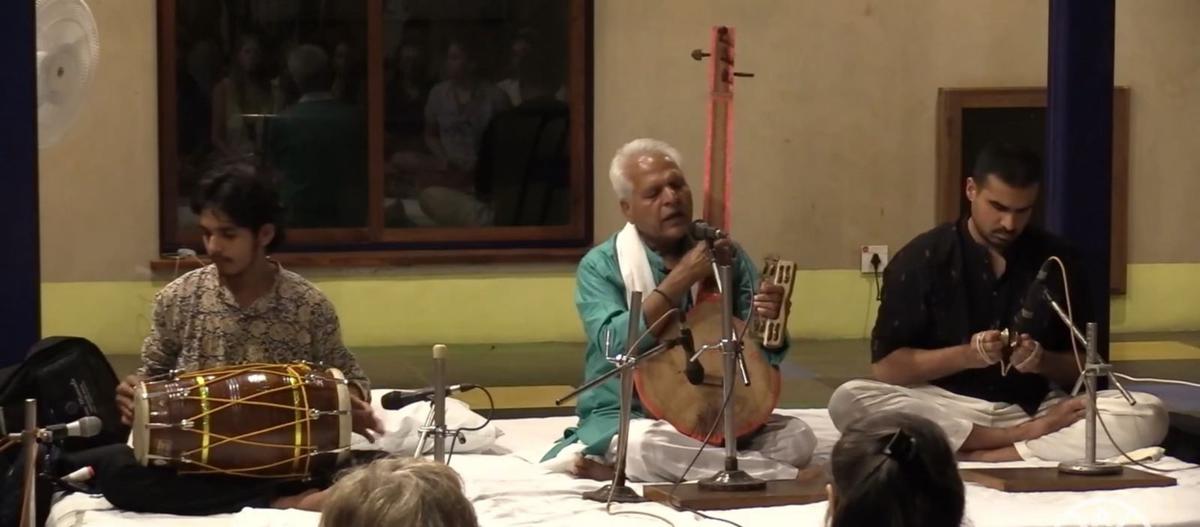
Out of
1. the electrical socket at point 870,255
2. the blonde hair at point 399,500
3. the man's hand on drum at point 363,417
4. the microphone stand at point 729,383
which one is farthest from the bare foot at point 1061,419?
the electrical socket at point 870,255

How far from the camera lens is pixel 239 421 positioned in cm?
425

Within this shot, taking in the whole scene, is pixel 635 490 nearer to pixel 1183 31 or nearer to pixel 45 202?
pixel 45 202

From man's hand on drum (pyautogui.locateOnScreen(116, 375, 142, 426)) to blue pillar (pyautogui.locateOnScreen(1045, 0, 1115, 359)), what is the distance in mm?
3245

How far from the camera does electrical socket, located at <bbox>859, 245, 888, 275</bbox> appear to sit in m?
9.88

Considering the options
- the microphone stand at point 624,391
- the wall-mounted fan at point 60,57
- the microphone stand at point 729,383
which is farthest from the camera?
the wall-mounted fan at point 60,57

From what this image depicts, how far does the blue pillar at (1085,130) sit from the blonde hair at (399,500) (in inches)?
164

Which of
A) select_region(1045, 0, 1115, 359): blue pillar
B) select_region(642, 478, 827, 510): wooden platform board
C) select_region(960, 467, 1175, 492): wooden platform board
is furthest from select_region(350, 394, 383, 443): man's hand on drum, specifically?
select_region(1045, 0, 1115, 359): blue pillar

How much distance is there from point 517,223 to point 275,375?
547cm

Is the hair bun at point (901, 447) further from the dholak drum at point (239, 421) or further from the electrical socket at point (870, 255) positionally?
the electrical socket at point (870, 255)

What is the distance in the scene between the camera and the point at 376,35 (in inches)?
370

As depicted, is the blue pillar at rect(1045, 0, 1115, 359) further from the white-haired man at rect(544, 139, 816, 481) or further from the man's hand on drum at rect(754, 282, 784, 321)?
the man's hand on drum at rect(754, 282, 784, 321)

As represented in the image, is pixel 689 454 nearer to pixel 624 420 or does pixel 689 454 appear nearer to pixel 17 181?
pixel 624 420

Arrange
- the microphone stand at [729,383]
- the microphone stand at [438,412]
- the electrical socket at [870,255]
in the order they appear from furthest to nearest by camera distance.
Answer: the electrical socket at [870,255] < the microphone stand at [729,383] < the microphone stand at [438,412]

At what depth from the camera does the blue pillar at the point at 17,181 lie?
4.86 m
